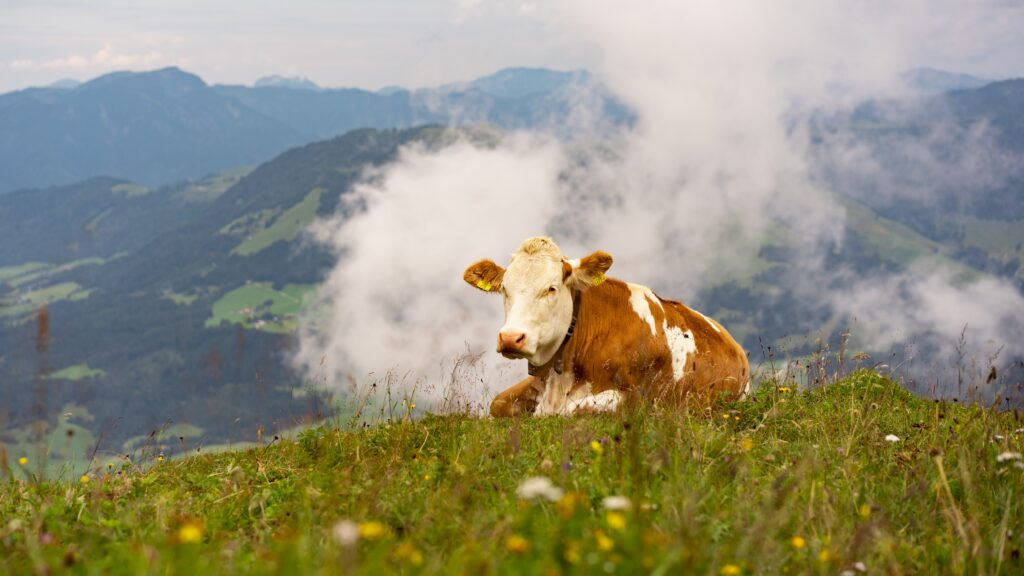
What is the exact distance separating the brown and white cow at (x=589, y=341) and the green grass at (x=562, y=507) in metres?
1.90

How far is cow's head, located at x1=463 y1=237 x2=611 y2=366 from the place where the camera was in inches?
344

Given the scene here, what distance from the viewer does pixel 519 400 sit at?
9.88 m

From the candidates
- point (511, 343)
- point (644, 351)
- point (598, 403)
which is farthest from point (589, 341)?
point (511, 343)

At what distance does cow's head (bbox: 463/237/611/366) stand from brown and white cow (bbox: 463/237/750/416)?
0.5 inches

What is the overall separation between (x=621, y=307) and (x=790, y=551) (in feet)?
19.1

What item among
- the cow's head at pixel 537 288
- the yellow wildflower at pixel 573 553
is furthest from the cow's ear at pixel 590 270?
the yellow wildflower at pixel 573 553

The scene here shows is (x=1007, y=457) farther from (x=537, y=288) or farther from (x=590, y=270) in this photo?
(x=590, y=270)

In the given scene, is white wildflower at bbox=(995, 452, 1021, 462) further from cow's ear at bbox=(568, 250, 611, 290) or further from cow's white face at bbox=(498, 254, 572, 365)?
cow's ear at bbox=(568, 250, 611, 290)

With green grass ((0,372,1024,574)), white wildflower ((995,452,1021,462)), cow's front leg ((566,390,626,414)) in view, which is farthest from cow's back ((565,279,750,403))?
white wildflower ((995,452,1021,462))

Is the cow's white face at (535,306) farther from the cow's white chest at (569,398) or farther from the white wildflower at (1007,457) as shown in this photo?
the white wildflower at (1007,457)

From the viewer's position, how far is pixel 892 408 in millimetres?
8805

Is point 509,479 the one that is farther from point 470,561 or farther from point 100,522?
point 100,522

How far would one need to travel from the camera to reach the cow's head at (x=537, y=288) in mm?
8750

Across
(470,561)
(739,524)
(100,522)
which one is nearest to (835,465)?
(739,524)
